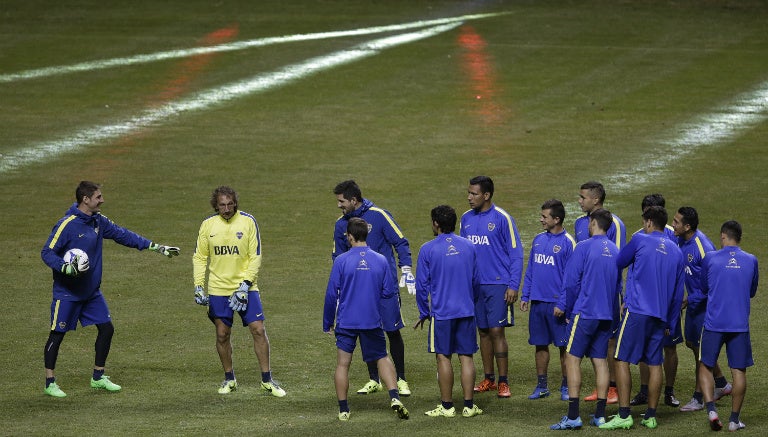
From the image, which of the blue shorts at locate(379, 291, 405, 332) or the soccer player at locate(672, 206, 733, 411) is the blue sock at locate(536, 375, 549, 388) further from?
the blue shorts at locate(379, 291, 405, 332)

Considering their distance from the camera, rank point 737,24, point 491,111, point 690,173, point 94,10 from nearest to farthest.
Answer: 1. point 690,173
2. point 491,111
3. point 737,24
4. point 94,10

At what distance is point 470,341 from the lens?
429 inches

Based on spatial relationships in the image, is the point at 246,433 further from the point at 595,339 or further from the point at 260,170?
the point at 260,170

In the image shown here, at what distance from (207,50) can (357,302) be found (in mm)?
22769

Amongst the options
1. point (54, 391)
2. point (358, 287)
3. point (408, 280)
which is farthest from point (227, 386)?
point (408, 280)

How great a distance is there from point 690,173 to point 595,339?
518 inches

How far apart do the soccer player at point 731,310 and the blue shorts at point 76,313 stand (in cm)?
617

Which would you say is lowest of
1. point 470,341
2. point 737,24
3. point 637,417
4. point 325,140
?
point 637,417

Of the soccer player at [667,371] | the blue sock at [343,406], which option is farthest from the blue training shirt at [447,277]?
the soccer player at [667,371]

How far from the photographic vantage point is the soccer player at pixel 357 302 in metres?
10.8

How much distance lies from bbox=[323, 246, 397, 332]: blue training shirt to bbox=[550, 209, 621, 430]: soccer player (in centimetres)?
182

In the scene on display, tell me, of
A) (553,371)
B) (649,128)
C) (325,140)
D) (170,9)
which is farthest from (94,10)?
(553,371)

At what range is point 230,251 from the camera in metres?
11.8

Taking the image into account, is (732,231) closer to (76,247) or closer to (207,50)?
(76,247)
